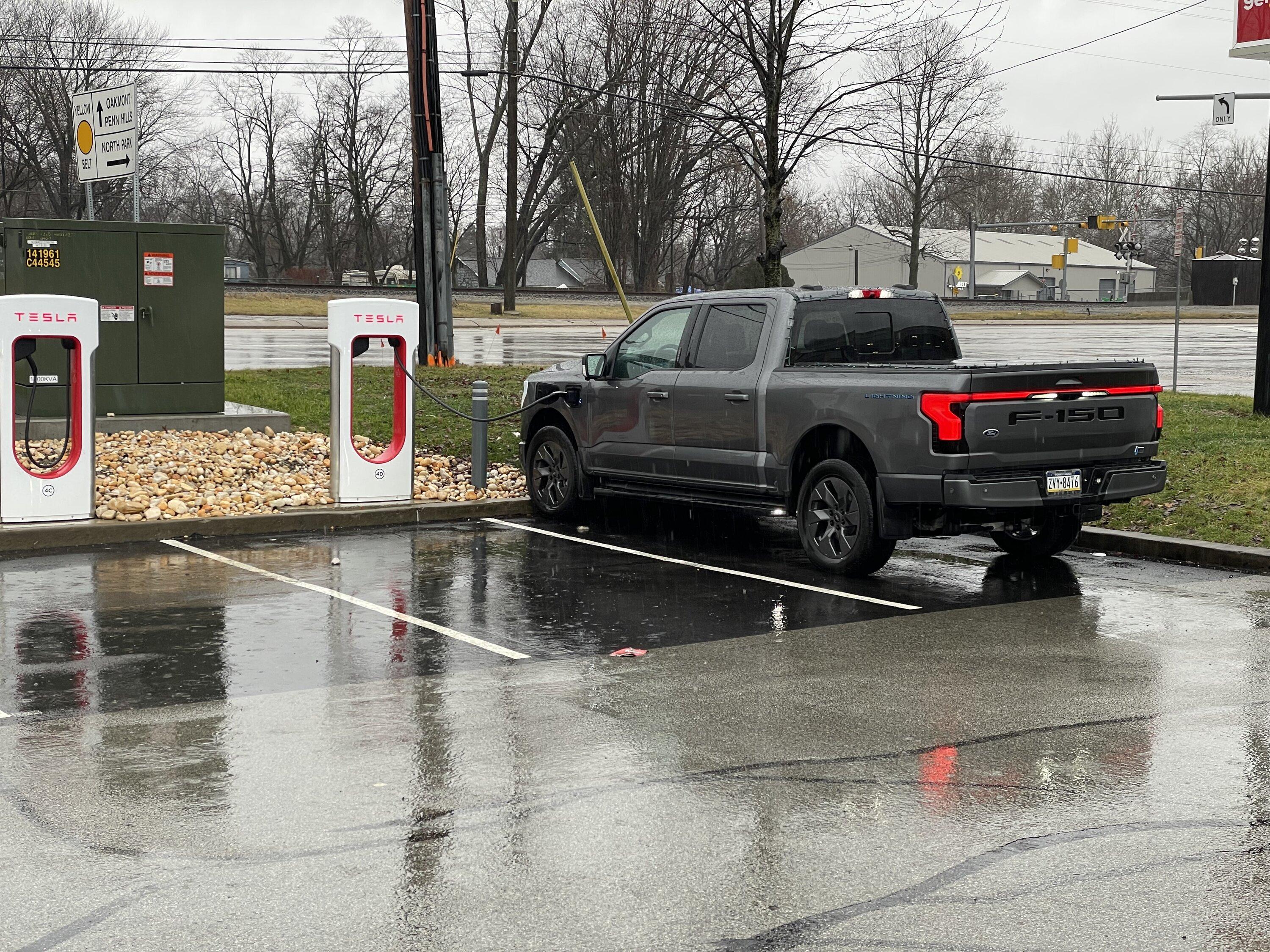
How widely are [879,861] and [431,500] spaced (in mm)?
8673

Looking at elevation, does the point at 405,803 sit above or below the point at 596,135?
below

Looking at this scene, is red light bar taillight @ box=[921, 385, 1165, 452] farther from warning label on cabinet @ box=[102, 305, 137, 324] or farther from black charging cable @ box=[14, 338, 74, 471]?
warning label on cabinet @ box=[102, 305, 137, 324]

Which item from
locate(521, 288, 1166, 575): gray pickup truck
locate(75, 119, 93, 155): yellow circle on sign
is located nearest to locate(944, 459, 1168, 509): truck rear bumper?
locate(521, 288, 1166, 575): gray pickup truck

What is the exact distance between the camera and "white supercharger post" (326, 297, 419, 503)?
1198 cm

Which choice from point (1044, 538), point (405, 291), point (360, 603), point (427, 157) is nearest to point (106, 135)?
point (427, 157)

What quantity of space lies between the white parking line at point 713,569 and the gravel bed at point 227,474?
3.42 feet

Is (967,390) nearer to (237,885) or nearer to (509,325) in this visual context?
(237,885)

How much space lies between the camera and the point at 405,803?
504 cm

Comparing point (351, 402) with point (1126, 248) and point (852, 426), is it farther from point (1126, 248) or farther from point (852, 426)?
point (1126, 248)

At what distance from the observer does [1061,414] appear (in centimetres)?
930

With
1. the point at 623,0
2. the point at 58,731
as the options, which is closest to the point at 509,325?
the point at 623,0

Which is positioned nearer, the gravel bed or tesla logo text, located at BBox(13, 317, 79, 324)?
tesla logo text, located at BBox(13, 317, 79, 324)

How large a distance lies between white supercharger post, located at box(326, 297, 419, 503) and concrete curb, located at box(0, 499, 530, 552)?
0.18m

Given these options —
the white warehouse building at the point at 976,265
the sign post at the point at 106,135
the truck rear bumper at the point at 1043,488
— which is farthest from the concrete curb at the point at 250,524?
the white warehouse building at the point at 976,265
